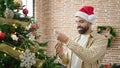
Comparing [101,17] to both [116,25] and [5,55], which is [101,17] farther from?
[5,55]

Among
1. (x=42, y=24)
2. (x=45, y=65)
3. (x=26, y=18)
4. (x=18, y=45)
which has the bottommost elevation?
(x=42, y=24)

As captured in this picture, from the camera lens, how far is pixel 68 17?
659 cm

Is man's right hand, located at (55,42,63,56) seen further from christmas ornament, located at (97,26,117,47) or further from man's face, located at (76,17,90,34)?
christmas ornament, located at (97,26,117,47)

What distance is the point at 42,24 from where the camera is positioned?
265 inches

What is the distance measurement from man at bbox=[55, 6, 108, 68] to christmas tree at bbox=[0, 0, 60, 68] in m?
0.24

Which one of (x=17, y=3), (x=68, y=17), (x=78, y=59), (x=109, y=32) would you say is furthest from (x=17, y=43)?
(x=68, y=17)

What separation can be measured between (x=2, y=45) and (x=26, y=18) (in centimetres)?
59

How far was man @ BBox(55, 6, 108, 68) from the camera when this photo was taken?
276cm

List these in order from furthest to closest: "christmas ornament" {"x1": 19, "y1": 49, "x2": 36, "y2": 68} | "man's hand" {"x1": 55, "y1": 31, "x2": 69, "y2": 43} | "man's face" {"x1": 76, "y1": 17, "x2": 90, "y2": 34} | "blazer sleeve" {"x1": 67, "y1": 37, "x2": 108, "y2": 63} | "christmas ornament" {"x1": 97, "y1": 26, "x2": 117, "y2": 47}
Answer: "christmas ornament" {"x1": 97, "y1": 26, "x2": 117, "y2": 47} < "man's face" {"x1": 76, "y1": 17, "x2": 90, "y2": 34} < "blazer sleeve" {"x1": 67, "y1": 37, "x2": 108, "y2": 63} < "man's hand" {"x1": 55, "y1": 31, "x2": 69, "y2": 43} < "christmas ornament" {"x1": 19, "y1": 49, "x2": 36, "y2": 68}

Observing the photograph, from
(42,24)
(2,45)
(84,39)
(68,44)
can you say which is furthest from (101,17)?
(2,45)

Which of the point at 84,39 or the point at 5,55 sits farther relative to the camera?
the point at 84,39

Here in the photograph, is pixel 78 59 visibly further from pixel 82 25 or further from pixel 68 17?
pixel 68 17

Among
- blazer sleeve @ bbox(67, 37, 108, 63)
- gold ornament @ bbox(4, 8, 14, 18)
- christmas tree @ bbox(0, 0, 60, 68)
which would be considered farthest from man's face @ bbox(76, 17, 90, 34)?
gold ornament @ bbox(4, 8, 14, 18)

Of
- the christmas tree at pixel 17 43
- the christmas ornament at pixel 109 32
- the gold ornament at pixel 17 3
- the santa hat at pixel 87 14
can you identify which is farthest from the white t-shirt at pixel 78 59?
the christmas ornament at pixel 109 32
